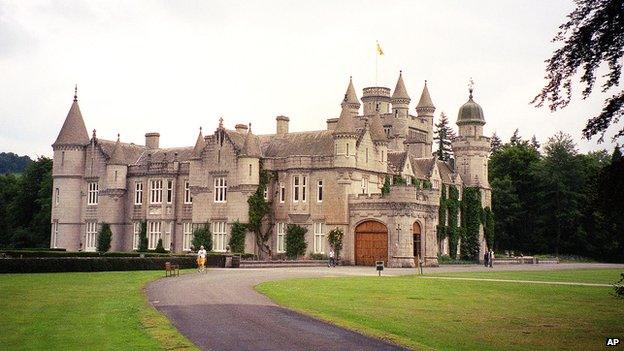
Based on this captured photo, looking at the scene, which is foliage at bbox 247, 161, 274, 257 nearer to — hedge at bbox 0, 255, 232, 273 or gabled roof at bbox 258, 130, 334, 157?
gabled roof at bbox 258, 130, 334, 157

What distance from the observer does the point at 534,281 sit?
3947cm

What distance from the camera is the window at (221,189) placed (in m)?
63.4

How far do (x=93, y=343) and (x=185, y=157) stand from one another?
5395 cm

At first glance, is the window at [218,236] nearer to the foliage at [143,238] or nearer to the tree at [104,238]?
the foliage at [143,238]

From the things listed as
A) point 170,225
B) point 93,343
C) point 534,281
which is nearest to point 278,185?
point 170,225

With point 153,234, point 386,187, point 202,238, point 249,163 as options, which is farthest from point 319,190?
point 153,234

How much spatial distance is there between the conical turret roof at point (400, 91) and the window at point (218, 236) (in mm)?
35091

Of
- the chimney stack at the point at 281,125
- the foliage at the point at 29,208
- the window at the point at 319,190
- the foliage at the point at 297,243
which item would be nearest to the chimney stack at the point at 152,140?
the foliage at the point at 29,208

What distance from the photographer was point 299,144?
63.8 m

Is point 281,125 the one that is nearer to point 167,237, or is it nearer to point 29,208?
point 167,237

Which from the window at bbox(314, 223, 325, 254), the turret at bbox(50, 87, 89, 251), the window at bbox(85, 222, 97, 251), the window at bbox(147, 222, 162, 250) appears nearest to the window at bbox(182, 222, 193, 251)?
the window at bbox(147, 222, 162, 250)

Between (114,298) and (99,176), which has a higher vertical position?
(99,176)

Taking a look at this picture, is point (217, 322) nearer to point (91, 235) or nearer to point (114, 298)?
point (114, 298)

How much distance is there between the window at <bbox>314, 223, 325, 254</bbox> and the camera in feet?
197
